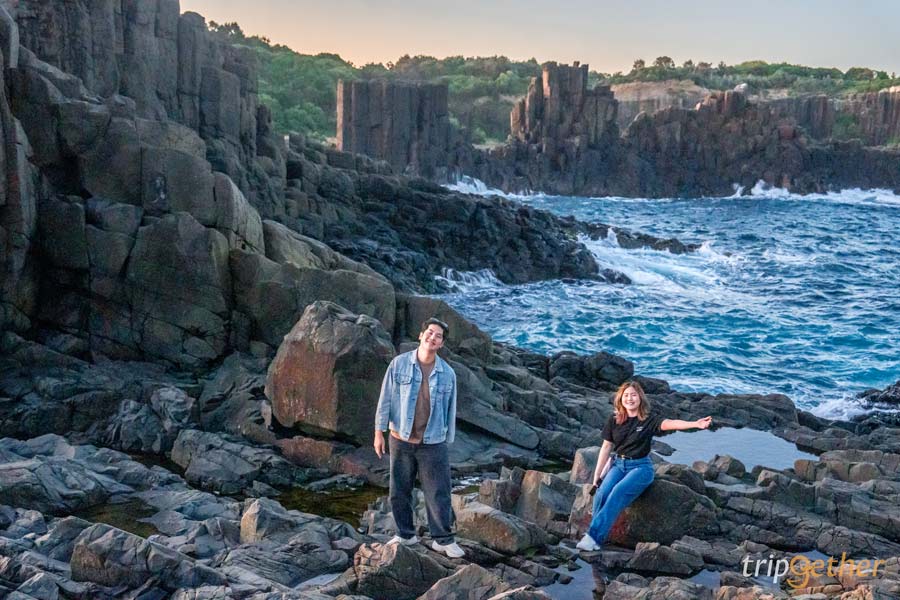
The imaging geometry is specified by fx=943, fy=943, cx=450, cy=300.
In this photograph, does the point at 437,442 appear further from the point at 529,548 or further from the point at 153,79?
the point at 153,79

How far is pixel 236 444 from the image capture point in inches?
511

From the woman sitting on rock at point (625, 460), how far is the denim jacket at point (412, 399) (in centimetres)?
167

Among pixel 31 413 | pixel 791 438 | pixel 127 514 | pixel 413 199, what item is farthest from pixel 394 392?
pixel 413 199

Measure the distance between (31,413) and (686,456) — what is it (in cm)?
1015

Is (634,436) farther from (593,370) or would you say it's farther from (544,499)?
(593,370)

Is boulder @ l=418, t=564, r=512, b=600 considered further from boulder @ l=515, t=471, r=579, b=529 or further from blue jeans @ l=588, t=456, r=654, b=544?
boulder @ l=515, t=471, r=579, b=529

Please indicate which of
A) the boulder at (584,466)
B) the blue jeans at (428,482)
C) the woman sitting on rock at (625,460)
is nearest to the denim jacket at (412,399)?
the blue jeans at (428,482)

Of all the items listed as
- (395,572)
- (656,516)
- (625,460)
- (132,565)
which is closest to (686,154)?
(656,516)

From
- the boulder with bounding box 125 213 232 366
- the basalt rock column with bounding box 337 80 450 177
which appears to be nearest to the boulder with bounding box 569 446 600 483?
the boulder with bounding box 125 213 232 366

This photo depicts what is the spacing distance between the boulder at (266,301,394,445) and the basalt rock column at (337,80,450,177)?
66443 millimetres

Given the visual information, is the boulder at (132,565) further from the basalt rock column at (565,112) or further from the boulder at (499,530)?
the basalt rock column at (565,112)

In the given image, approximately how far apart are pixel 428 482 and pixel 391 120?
7333 centimetres

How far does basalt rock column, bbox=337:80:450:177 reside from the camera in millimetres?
79625

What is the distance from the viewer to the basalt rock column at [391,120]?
7962cm
